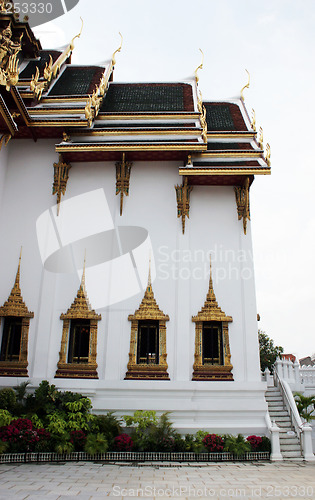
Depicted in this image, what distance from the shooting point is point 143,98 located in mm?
11984

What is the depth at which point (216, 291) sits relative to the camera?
8945mm

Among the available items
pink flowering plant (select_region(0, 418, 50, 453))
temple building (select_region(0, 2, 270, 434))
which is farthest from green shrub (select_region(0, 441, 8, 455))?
temple building (select_region(0, 2, 270, 434))

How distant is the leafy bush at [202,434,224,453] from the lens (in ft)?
24.1

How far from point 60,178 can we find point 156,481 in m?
6.83

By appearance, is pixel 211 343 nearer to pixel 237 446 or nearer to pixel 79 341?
pixel 237 446

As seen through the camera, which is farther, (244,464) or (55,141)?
(55,141)

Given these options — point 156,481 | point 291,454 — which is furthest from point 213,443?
point 156,481

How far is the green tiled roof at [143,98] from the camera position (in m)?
11.3

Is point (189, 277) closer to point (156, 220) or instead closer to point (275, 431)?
point (156, 220)

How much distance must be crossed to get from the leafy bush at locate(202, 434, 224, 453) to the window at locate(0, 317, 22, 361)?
14.1ft

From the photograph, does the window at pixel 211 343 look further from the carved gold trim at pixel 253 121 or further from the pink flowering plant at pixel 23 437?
the carved gold trim at pixel 253 121

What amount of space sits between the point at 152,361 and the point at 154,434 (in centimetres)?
159

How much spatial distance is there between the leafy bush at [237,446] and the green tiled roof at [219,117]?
7771 mm

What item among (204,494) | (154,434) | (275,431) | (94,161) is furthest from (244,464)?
(94,161)
